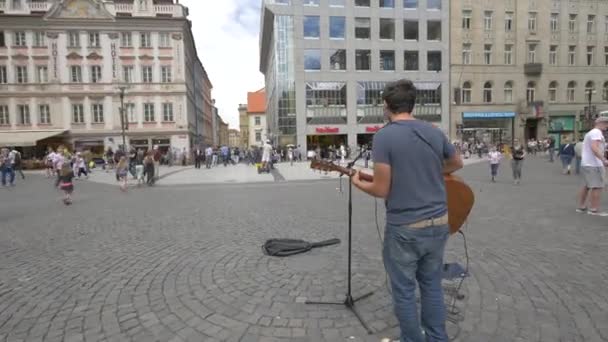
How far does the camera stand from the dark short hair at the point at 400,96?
2.20m

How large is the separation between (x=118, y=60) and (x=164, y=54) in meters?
4.75

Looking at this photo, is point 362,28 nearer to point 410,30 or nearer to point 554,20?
point 410,30

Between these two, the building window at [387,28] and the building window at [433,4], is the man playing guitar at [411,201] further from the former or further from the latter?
the building window at [433,4]

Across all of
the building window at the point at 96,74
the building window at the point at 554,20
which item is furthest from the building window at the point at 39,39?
the building window at the point at 554,20

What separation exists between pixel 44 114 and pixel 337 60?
32.5 meters

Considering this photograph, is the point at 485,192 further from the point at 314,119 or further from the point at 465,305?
the point at 314,119

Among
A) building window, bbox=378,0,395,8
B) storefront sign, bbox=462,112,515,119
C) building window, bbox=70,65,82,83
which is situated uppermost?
building window, bbox=378,0,395,8

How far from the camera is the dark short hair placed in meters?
2.20

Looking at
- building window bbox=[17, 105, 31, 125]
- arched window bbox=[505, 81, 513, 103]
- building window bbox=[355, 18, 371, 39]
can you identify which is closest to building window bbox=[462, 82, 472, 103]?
arched window bbox=[505, 81, 513, 103]

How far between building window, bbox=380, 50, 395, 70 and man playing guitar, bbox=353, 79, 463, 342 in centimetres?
4286

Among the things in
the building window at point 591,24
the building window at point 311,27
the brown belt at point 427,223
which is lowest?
A: the brown belt at point 427,223

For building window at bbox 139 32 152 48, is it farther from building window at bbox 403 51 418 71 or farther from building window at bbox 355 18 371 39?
building window at bbox 403 51 418 71

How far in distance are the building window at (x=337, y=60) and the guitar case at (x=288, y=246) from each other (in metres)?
38.1

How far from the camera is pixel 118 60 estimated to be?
37438mm
